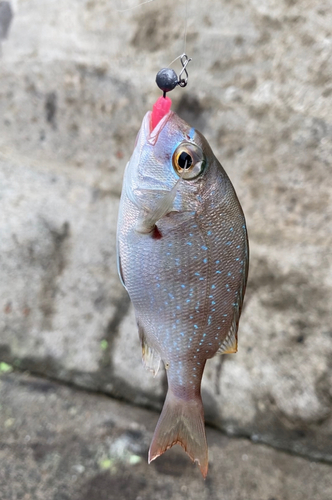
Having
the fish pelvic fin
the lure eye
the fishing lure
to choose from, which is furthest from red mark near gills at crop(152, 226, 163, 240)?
the fish pelvic fin

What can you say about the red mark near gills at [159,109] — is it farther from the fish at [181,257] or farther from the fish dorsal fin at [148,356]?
the fish dorsal fin at [148,356]

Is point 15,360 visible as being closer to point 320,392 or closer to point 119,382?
point 119,382

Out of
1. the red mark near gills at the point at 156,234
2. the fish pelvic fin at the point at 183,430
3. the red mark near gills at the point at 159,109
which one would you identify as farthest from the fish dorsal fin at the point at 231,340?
the red mark near gills at the point at 159,109

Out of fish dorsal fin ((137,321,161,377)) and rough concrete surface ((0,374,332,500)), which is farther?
rough concrete surface ((0,374,332,500))

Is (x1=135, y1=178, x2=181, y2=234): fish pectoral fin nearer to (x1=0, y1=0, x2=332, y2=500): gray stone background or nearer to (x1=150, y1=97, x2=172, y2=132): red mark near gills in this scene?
(x1=150, y1=97, x2=172, y2=132): red mark near gills

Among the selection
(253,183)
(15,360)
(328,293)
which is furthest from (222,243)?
(15,360)

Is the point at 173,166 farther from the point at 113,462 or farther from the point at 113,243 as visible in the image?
the point at 113,462
